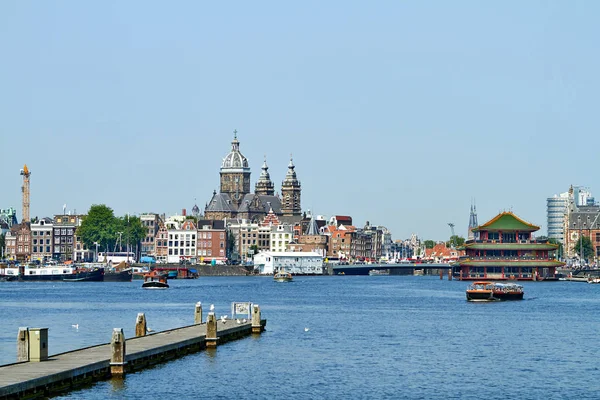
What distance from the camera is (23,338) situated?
6209 centimetres

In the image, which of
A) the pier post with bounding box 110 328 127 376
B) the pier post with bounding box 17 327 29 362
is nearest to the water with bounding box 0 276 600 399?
the pier post with bounding box 110 328 127 376

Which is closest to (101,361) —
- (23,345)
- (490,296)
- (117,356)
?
(117,356)

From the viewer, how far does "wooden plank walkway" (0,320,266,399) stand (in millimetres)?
55219

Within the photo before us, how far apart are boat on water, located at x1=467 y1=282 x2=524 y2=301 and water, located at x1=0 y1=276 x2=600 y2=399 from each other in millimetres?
7397

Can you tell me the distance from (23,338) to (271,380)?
1277 centimetres

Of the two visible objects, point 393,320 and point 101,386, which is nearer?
point 101,386

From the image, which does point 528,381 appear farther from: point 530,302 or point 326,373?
point 530,302

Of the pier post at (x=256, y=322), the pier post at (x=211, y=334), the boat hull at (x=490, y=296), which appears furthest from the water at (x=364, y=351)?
the boat hull at (x=490, y=296)

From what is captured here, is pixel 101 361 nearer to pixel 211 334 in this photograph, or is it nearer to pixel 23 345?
pixel 23 345

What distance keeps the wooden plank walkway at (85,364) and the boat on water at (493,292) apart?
68.1 metres

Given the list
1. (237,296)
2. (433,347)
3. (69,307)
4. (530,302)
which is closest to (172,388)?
(433,347)

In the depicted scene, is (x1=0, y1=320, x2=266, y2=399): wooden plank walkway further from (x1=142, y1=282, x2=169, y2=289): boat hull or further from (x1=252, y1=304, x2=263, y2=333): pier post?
(x1=142, y1=282, x2=169, y2=289): boat hull

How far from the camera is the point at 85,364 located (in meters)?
61.6

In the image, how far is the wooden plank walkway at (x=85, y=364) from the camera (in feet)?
181
